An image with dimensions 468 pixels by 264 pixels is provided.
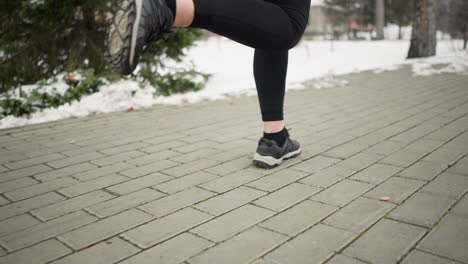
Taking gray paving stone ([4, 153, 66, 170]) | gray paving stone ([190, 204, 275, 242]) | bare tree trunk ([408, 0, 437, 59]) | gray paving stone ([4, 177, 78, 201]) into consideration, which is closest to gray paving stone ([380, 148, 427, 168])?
gray paving stone ([190, 204, 275, 242])

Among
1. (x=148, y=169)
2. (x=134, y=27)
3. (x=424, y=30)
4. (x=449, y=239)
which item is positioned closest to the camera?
(x=449, y=239)

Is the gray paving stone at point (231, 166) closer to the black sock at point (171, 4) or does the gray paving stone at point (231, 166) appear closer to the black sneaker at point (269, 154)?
the black sneaker at point (269, 154)

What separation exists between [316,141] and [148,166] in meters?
1.21

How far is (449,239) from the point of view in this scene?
1371 millimetres

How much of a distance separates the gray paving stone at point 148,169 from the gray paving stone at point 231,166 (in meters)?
0.28

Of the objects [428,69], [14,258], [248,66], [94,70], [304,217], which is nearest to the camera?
→ [14,258]

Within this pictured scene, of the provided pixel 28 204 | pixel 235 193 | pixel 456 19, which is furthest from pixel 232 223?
pixel 456 19

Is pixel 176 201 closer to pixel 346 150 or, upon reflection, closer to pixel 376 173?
pixel 376 173

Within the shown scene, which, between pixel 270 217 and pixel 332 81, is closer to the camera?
pixel 270 217

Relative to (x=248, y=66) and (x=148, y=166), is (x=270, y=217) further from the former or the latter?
(x=248, y=66)

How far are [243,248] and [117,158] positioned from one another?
1487 mm

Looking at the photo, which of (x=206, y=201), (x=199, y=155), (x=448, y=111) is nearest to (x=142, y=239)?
(x=206, y=201)

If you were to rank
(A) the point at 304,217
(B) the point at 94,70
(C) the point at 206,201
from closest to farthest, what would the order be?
(A) the point at 304,217, (C) the point at 206,201, (B) the point at 94,70

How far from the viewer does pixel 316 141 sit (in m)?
2.81
